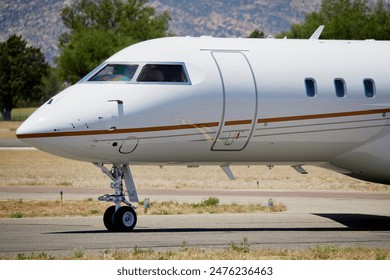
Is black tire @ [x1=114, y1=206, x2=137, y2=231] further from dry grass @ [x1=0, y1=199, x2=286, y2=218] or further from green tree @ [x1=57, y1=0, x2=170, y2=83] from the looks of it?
green tree @ [x1=57, y1=0, x2=170, y2=83]

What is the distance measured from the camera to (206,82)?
25.3 meters

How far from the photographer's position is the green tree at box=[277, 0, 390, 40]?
118188mm

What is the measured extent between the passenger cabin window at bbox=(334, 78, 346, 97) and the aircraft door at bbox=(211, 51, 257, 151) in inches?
90.1

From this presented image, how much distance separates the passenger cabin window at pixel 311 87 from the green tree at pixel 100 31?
104 metres

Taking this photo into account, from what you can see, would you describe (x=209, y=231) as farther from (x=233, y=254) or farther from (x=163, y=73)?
(x=233, y=254)

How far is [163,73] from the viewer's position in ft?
83.0

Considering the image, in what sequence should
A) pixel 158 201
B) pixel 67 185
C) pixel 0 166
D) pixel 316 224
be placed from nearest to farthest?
pixel 316 224 → pixel 158 201 → pixel 67 185 → pixel 0 166

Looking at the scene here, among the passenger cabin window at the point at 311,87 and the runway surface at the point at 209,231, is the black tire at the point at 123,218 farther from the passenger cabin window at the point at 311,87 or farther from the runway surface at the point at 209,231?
the passenger cabin window at the point at 311,87

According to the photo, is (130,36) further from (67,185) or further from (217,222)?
(217,222)

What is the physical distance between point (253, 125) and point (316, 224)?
4.15m

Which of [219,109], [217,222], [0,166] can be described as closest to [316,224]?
[217,222]

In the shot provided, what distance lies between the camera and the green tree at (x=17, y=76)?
187625 mm

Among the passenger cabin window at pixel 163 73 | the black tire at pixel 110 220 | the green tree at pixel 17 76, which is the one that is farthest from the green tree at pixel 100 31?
the black tire at pixel 110 220
